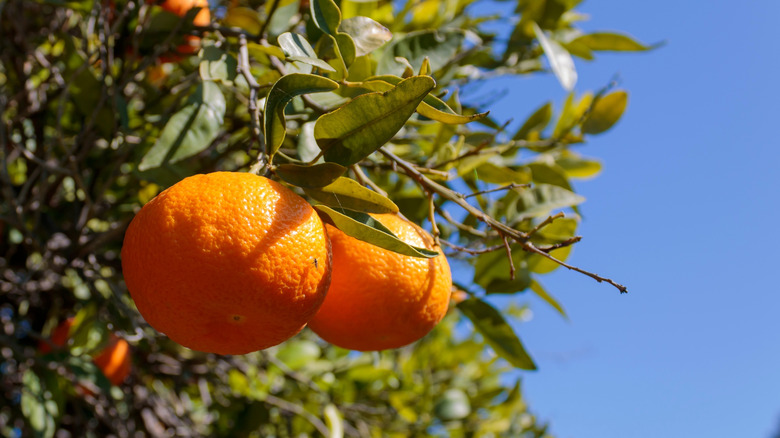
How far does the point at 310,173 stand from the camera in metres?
0.77

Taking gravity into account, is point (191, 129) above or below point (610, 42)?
below

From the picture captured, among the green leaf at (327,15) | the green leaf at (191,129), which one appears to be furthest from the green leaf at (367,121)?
the green leaf at (191,129)

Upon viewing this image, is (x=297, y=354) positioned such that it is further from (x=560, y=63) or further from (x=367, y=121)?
(x=367, y=121)

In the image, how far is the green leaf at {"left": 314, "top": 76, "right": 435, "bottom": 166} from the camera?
680 millimetres

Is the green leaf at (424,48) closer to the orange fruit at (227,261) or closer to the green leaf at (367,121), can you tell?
the green leaf at (367,121)

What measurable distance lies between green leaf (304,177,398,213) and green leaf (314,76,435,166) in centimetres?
3

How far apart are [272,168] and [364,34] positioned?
27cm

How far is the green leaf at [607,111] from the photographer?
143 cm

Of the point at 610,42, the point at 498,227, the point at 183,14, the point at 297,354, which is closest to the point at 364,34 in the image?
the point at 498,227

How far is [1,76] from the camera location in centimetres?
188

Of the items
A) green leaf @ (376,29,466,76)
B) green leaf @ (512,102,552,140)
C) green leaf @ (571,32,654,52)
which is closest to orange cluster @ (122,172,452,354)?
green leaf @ (376,29,466,76)

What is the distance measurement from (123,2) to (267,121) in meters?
0.99

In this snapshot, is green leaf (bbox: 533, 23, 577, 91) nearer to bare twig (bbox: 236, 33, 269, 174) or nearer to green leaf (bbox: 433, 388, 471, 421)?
bare twig (bbox: 236, 33, 269, 174)

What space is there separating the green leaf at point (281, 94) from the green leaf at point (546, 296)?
611 millimetres
